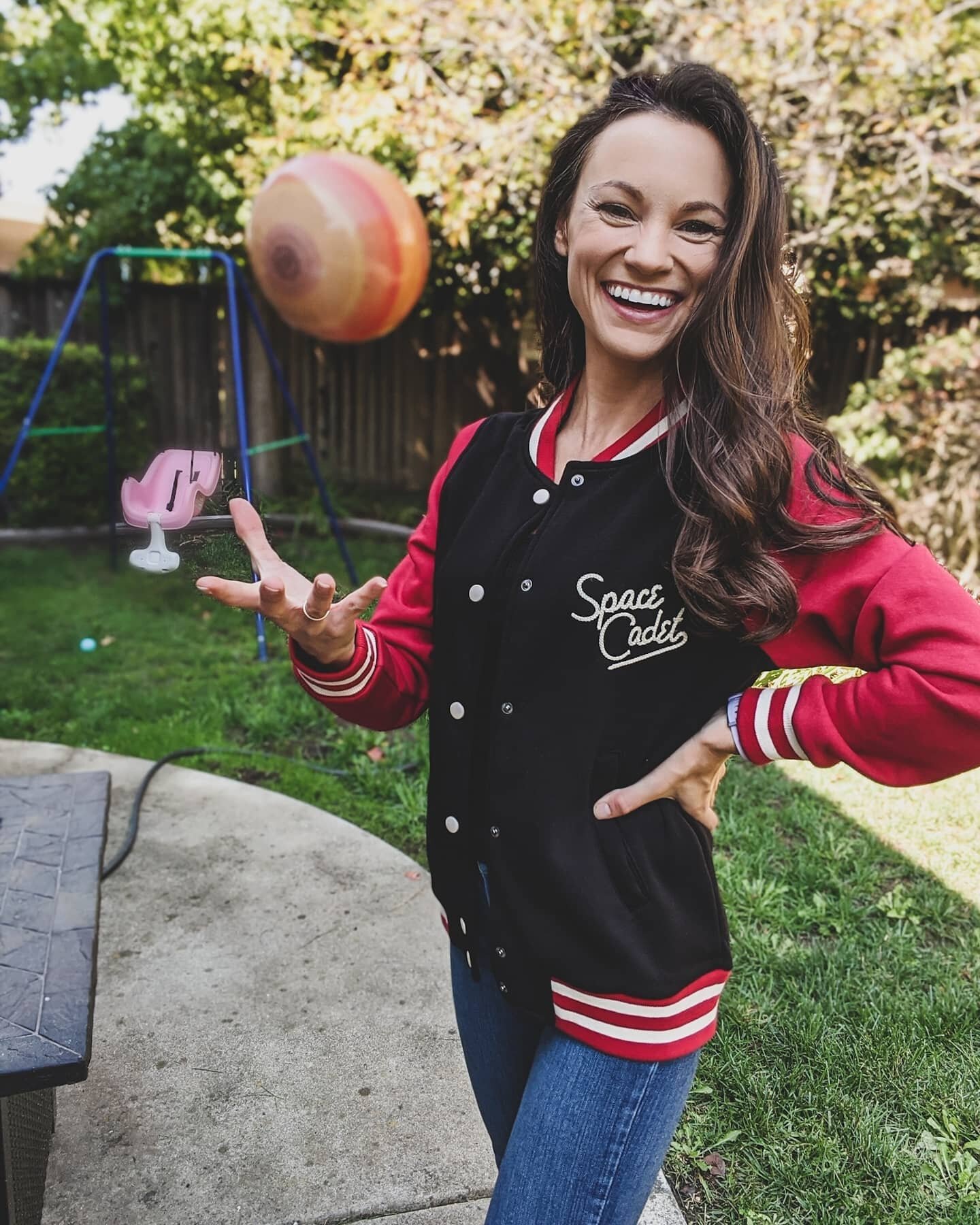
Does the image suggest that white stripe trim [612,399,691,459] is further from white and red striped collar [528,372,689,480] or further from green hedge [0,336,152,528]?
green hedge [0,336,152,528]

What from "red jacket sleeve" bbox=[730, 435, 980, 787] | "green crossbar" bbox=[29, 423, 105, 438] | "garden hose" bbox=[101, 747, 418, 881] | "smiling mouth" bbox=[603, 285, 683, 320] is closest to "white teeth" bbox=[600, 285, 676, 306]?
"smiling mouth" bbox=[603, 285, 683, 320]

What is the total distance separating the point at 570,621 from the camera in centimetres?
122

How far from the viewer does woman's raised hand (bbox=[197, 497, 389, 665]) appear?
114cm

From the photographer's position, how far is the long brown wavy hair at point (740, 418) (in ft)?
3.76

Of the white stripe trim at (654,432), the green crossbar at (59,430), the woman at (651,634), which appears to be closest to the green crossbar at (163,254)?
the green crossbar at (59,430)

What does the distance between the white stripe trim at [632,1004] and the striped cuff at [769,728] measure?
301 mm

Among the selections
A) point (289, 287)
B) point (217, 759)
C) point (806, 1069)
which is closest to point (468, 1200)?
point (806, 1069)

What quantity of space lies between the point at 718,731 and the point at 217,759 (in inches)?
120

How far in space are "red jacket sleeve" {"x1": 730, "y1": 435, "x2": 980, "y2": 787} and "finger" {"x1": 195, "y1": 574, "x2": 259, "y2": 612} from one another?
574mm

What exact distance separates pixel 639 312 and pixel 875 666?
52 centimetres

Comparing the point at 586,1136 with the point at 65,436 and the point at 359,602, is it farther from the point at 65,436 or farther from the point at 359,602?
the point at 65,436

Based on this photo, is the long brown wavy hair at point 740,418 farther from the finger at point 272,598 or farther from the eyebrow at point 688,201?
the finger at point 272,598

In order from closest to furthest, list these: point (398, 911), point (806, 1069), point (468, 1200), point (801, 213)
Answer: point (468, 1200)
point (806, 1069)
point (398, 911)
point (801, 213)

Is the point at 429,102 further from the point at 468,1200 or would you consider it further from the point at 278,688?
the point at 468,1200
